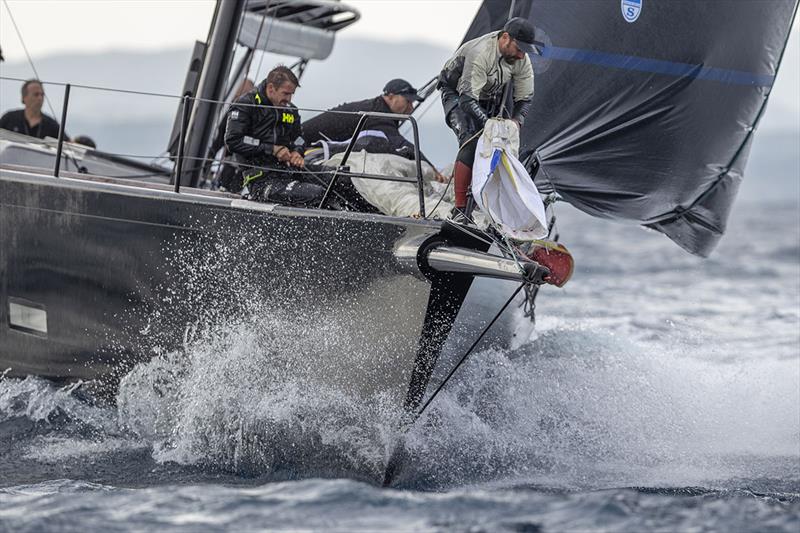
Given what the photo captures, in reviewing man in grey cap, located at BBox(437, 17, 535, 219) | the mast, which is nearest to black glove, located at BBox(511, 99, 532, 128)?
man in grey cap, located at BBox(437, 17, 535, 219)

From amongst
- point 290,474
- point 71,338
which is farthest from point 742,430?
point 71,338

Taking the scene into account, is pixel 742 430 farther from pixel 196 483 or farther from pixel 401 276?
pixel 196 483

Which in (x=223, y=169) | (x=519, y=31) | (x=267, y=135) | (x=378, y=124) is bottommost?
(x=223, y=169)

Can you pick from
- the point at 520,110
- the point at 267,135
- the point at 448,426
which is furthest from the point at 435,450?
the point at 267,135

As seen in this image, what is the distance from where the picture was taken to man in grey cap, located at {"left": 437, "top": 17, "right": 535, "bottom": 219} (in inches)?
203

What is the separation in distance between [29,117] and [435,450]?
173 inches

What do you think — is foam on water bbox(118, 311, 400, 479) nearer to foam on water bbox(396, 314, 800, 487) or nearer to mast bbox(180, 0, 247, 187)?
foam on water bbox(396, 314, 800, 487)

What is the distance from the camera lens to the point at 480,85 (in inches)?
211

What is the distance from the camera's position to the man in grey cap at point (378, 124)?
6.09 meters

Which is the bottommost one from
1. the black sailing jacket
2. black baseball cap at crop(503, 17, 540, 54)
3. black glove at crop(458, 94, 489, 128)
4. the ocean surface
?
the ocean surface

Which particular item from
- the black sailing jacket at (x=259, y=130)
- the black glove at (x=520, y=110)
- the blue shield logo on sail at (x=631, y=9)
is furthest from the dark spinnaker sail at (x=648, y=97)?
the black sailing jacket at (x=259, y=130)

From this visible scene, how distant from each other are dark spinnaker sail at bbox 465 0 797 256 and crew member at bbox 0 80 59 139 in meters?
3.46

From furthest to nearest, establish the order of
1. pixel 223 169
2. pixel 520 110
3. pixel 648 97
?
pixel 223 169 → pixel 648 97 → pixel 520 110

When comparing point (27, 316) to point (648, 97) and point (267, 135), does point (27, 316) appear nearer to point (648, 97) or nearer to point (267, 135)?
point (267, 135)
